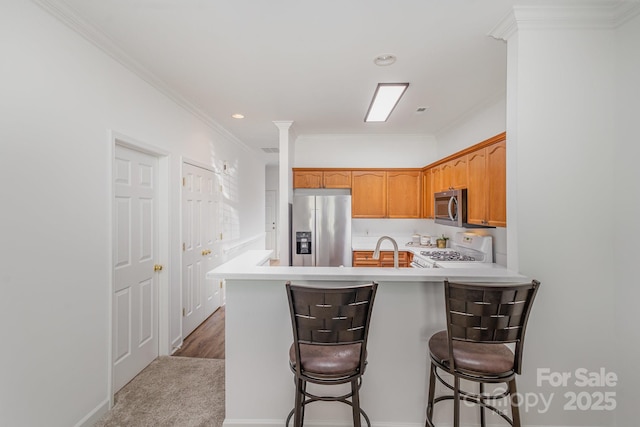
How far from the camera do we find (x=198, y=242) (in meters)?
3.53

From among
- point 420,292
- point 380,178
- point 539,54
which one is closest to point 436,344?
point 420,292

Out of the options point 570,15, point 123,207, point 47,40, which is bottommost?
point 123,207

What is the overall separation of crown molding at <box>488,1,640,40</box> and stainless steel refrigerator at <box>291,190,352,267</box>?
2.74m

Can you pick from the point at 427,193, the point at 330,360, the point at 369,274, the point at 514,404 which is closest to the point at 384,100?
the point at 427,193

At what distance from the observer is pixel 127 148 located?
2.36 m

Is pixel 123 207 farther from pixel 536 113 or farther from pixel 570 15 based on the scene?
pixel 570 15

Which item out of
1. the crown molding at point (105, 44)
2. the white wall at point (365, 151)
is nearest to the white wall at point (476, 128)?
the white wall at point (365, 151)

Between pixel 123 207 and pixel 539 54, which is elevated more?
pixel 539 54

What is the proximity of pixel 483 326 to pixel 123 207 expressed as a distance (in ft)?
8.62

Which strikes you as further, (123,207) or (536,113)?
(123,207)

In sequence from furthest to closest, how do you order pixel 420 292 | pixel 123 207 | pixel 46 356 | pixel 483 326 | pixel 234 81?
pixel 234 81 → pixel 123 207 → pixel 420 292 → pixel 46 356 → pixel 483 326

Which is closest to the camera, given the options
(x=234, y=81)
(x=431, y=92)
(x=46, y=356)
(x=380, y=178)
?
(x=46, y=356)

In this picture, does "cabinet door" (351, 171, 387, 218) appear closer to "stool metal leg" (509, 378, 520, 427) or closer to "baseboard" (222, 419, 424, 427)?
"baseboard" (222, 419, 424, 427)

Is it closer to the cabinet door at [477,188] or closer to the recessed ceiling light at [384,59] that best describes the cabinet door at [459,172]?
the cabinet door at [477,188]
